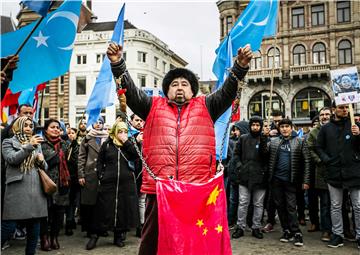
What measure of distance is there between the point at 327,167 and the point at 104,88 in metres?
4.66

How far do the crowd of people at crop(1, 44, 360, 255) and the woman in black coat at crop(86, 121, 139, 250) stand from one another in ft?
0.05

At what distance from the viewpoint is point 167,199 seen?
10.2ft

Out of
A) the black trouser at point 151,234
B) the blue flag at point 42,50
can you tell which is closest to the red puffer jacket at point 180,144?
the black trouser at point 151,234

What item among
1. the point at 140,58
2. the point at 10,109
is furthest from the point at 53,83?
the point at 10,109

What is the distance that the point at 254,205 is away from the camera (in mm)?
6902

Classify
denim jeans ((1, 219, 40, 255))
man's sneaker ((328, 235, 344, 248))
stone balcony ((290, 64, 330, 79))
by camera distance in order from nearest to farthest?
denim jeans ((1, 219, 40, 255)) → man's sneaker ((328, 235, 344, 248)) → stone balcony ((290, 64, 330, 79))

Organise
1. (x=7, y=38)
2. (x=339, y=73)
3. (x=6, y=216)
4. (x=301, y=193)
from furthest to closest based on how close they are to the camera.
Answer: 1. (x=301, y=193)
2. (x=339, y=73)
3. (x=7, y=38)
4. (x=6, y=216)

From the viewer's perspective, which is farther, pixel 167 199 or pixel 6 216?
pixel 6 216

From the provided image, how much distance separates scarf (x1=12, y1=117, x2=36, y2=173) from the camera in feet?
16.1

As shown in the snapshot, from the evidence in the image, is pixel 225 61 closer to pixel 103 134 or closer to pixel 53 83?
pixel 103 134

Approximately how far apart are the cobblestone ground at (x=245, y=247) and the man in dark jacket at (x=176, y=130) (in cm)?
280

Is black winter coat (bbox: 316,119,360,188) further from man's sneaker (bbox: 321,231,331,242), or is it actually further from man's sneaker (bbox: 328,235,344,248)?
man's sneaker (bbox: 321,231,331,242)

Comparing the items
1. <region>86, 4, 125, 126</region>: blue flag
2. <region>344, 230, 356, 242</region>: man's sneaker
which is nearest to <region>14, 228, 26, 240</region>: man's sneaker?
<region>86, 4, 125, 126</region>: blue flag

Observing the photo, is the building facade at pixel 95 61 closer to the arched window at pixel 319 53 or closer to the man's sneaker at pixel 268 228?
the arched window at pixel 319 53
